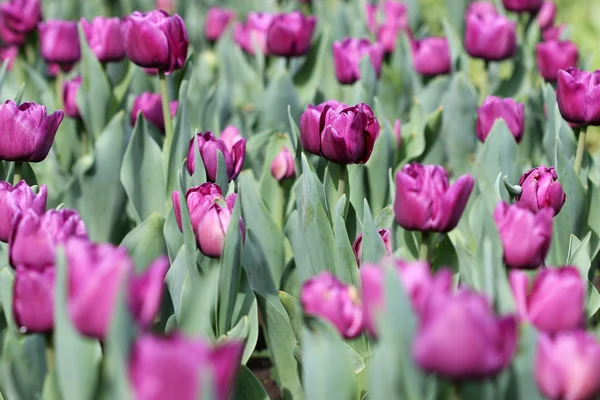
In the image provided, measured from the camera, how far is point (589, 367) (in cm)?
100

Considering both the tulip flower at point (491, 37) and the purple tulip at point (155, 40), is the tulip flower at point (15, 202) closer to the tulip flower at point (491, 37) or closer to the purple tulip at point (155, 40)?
the purple tulip at point (155, 40)

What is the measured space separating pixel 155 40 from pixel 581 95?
0.91 meters

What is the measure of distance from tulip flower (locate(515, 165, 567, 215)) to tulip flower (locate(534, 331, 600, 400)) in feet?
2.23

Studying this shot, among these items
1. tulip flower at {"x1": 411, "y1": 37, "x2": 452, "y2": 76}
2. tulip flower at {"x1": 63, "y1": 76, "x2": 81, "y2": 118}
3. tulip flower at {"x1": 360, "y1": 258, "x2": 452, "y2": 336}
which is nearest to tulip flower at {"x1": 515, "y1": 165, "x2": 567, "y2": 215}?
tulip flower at {"x1": 360, "y1": 258, "x2": 452, "y2": 336}

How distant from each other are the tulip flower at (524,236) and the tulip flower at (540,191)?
299mm

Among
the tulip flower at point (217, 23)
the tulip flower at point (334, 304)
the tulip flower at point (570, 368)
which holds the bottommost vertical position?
the tulip flower at point (217, 23)

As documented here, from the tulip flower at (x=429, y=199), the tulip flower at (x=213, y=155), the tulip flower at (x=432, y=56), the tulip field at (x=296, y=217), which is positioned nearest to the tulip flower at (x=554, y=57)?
the tulip field at (x=296, y=217)

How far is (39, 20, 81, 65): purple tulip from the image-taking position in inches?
111

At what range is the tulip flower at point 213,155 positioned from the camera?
6.10 ft

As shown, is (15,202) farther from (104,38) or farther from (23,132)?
(104,38)

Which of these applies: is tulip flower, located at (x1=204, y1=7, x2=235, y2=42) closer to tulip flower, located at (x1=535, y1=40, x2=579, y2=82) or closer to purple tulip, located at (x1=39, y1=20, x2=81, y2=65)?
purple tulip, located at (x1=39, y1=20, x2=81, y2=65)

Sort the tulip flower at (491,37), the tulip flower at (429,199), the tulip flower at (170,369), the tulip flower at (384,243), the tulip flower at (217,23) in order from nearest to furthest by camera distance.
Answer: the tulip flower at (170,369) → the tulip flower at (429,199) → the tulip flower at (384,243) → the tulip flower at (491,37) → the tulip flower at (217,23)

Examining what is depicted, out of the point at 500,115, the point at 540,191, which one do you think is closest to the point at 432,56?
the point at 500,115

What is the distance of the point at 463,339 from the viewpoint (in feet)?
3.03
